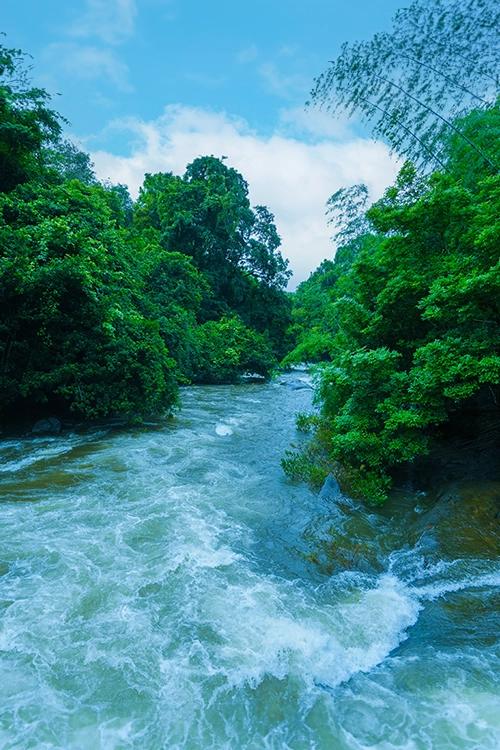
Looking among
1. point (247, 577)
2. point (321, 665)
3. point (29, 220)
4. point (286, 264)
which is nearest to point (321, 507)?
point (247, 577)

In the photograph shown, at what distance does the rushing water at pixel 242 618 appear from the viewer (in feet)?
9.55

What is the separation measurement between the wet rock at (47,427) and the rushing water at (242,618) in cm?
347

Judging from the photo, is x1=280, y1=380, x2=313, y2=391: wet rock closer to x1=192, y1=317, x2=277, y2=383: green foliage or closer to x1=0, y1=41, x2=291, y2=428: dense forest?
x1=192, y1=317, x2=277, y2=383: green foliage

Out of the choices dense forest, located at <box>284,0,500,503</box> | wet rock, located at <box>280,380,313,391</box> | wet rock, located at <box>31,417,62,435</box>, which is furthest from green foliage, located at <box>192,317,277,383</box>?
dense forest, located at <box>284,0,500,503</box>

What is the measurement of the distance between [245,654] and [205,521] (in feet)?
8.27

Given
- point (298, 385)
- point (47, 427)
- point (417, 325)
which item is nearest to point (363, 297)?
point (417, 325)

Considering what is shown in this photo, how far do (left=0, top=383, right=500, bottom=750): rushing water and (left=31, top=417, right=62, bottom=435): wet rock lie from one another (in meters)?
3.47

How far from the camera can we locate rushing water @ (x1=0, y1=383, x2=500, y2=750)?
2910 millimetres

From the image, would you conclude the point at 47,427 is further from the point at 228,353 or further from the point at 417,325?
the point at 228,353

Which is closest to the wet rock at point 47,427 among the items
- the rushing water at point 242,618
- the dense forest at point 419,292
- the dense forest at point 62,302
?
the dense forest at point 62,302

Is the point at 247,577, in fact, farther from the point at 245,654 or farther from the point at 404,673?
the point at 404,673

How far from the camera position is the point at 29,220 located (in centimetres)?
1030

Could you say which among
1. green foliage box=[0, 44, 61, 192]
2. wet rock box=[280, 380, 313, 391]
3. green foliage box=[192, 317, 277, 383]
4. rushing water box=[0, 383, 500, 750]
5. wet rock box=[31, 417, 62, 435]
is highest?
green foliage box=[0, 44, 61, 192]

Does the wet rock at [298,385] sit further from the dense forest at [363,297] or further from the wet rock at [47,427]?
the wet rock at [47,427]
